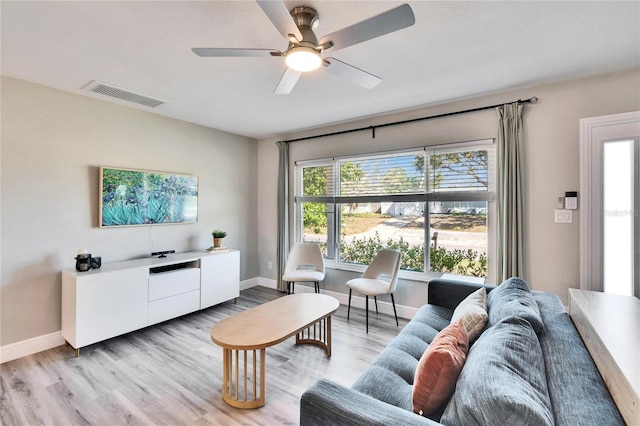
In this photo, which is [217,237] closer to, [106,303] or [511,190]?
[106,303]

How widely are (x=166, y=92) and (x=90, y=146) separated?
103 cm

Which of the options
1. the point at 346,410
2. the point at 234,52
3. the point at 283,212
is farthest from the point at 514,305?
the point at 283,212

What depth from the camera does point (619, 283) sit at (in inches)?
97.0

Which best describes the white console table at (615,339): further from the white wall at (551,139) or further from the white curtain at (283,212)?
the white curtain at (283,212)

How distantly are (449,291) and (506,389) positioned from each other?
5.88ft

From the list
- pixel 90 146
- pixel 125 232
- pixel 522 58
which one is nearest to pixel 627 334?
pixel 522 58

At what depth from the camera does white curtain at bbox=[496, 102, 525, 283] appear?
2.85 meters

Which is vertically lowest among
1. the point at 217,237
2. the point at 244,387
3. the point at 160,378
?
the point at 160,378

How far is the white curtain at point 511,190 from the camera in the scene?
2.85 m

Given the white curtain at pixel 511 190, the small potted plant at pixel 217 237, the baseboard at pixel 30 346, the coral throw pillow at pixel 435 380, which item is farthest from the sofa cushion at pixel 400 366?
the baseboard at pixel 30 346

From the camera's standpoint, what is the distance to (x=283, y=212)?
459cm

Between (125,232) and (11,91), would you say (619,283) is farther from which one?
(11,91)

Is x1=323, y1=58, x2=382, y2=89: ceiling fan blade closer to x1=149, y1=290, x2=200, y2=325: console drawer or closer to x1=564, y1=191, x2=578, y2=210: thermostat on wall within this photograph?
x1=564, y1=191, x2=578, y2=210: thermostat on wall

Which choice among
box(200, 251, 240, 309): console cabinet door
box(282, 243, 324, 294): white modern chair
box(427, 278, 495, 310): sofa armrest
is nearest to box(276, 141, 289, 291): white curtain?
box(282, 243, 324, 294): white modern chair
